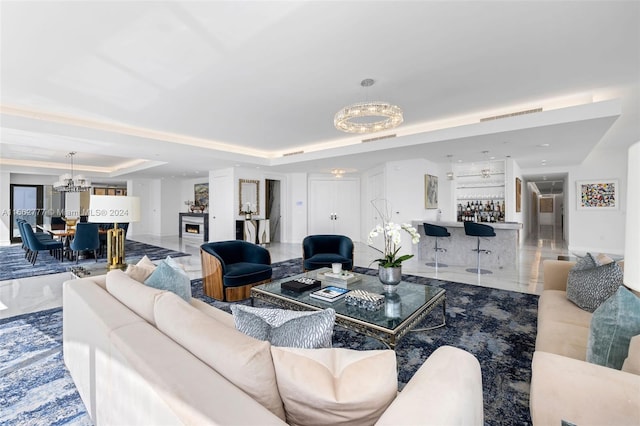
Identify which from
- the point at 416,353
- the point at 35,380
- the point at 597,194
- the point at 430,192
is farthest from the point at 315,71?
the point at 597,194

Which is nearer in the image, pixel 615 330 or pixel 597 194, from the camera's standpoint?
pixel 615 330

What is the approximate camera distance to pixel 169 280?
2.07m

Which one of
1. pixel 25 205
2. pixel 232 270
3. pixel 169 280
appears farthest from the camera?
pixel 25 205

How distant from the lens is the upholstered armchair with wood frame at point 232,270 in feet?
11.9

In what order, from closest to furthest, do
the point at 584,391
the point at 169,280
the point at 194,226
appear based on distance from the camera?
the point at 584,391 < the point at 169,280 < the point at 194,226

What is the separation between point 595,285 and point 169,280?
314cm

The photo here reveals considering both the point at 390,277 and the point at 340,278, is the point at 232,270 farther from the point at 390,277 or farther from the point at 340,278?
the point at 390,277

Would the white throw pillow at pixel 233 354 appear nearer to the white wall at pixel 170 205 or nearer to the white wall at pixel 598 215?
the white wall at pixel 598 215

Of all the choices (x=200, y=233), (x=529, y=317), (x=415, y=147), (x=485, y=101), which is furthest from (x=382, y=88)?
(x=200, y=233)

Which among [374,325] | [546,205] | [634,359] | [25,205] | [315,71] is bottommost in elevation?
[374,325]

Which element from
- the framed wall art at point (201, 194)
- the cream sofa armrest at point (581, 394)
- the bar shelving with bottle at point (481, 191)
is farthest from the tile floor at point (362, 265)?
the framed wall art at point (201, 194)

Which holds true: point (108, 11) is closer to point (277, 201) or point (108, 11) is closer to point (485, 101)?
point (485, 101)

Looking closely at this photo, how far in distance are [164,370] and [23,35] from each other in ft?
10.9

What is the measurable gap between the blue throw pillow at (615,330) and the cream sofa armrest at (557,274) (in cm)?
167
